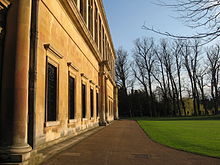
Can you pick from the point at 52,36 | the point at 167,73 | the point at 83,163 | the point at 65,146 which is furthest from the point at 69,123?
the point at 167,73

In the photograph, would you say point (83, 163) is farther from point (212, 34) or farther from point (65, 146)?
point (212, 34)

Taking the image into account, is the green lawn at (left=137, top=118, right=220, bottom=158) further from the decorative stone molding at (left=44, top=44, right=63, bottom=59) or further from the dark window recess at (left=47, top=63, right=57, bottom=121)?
the decorative stone molding at (left=44, top=44, right=63, bottom=59)

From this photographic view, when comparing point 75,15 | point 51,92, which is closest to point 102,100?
point 75,15

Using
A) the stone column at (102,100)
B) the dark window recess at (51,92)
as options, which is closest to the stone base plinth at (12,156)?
the dark window recess at (51,92)

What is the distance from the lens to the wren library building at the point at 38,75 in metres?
5.78

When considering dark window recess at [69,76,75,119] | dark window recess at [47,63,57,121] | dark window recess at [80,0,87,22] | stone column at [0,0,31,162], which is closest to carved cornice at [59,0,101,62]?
dark window recess at [80,0,87,22]

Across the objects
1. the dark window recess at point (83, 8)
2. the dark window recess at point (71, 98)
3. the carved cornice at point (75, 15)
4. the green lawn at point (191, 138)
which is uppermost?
the dark window recess at point (83, 8)

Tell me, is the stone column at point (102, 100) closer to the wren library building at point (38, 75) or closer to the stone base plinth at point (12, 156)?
the wren library building at point (38, 75)

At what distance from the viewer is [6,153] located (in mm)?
5449

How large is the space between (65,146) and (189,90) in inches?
1883

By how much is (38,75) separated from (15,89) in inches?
85.8

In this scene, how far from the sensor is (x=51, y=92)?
9.64m

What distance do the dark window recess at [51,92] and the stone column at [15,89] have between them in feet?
10.4

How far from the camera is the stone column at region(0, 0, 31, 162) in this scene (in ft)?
18.4
